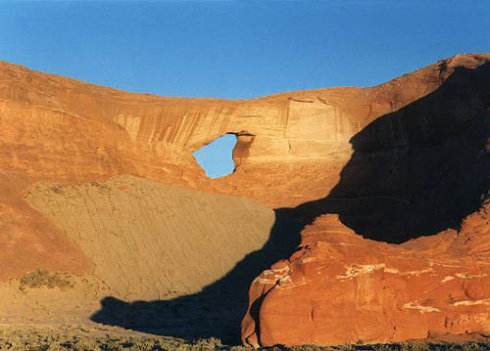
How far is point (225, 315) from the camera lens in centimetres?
2625

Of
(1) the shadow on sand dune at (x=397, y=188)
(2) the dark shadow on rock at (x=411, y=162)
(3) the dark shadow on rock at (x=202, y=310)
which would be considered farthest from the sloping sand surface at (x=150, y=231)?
(2) the dark shadow on rock at (x=411, y=162)

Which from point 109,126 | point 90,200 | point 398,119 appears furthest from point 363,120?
point 90,200

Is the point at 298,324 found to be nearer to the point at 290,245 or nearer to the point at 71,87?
the point at 290,245

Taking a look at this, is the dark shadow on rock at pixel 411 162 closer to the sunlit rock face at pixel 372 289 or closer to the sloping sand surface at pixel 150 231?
the sloping sand surface at pixel 150 231

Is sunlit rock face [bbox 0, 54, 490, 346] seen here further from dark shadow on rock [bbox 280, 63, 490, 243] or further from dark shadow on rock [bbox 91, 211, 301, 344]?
dark shadow on rock [bbox 91, 211, 301, 344]

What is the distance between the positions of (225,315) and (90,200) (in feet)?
33.3

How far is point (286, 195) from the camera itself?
42250mm

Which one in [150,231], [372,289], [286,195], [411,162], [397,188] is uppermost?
[411,162]

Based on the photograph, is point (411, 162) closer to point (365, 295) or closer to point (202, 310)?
point (202, 310)

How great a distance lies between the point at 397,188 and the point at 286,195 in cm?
671

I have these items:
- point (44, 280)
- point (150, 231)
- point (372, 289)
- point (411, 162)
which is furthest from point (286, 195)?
point (372, 289)

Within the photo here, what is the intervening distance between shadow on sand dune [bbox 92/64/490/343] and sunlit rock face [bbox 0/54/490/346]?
122mm

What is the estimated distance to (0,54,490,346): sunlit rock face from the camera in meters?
17.5

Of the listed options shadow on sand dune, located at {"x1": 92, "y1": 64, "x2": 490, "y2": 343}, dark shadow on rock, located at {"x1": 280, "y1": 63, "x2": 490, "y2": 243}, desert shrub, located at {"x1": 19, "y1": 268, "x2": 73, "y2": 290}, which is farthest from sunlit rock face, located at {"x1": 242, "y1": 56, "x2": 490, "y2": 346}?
dark shadow on rock, located at {"x1": 280, "y1": 63, "x2": 490, "y2": 243}
